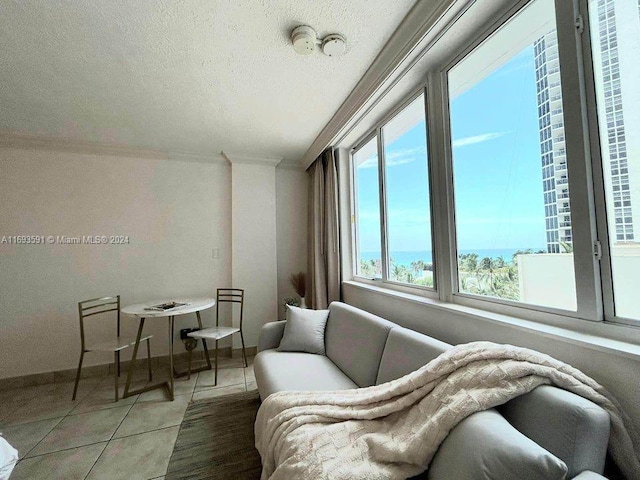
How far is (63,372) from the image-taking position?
2818mm

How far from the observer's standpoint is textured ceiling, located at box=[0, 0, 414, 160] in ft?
4.79

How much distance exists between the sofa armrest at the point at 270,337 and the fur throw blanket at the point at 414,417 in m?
1.13

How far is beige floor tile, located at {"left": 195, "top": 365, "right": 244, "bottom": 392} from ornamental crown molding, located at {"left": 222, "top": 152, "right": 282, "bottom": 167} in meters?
2.49

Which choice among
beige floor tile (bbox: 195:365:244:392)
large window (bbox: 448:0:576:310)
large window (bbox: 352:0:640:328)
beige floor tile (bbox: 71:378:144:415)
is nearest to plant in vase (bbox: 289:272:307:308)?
beige floor tile (bbox: 195:365:244:392)

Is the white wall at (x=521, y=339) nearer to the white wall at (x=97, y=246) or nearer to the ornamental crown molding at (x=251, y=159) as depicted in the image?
the white wall at (x=97, y=246)

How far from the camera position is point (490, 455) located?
718mm

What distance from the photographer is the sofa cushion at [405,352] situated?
1.32 m

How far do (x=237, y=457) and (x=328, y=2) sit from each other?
2.66 metres

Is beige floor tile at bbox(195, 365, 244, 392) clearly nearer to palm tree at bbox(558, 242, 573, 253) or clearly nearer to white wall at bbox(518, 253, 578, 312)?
white wall at bbox(518, 253, 578, 312)

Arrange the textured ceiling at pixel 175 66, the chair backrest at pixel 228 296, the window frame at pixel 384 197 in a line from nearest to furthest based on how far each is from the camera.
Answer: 1. the textured ceiling at pixel 175 66
2. the window frame at pixel 384 197
3. the chair backrest at pixel 228 296

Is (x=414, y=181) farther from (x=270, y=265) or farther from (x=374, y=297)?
(x=270, y=265)

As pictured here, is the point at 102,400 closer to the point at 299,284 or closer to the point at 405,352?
the point at 299,284

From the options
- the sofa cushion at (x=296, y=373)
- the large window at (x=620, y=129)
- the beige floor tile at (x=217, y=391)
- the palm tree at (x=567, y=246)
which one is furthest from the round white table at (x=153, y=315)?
the large window at (x=620, y=129)

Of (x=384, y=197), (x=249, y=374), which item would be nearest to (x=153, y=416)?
(x=249, y=374)
